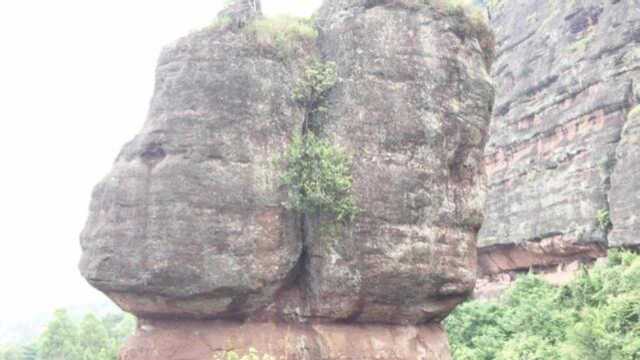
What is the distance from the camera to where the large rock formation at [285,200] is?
1005 cm

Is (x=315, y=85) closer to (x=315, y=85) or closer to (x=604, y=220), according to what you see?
(x=315, y=85)

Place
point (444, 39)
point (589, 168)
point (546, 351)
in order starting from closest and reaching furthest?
point (444, 39) → point (546, 351) → point (589, 168)

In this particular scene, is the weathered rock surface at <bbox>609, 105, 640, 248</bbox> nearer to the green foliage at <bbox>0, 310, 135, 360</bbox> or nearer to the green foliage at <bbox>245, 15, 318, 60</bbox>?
the green foliage at <bbox>245, 15, 318, 60</bbox>

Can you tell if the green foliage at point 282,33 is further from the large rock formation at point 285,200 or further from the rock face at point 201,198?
the rock face at point 201,198

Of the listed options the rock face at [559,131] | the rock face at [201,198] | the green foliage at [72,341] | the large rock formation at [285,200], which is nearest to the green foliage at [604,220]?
the rock face at [559,131]

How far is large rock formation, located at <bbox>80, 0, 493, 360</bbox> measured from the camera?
33.0ft

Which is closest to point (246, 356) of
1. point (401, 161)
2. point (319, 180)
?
point (319, 180)

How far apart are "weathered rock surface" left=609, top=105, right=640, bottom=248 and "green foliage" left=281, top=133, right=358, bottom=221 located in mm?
12229

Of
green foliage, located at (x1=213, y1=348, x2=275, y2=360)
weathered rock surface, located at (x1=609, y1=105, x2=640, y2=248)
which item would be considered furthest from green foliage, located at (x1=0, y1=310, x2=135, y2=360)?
green foliage, located at (x1=213, y1=348, x2=275, y2=360)

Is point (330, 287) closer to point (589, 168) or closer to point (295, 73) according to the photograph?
point (295, 73)

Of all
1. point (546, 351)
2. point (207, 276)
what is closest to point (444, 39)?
point (207, 276)

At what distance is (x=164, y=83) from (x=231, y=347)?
397 cm

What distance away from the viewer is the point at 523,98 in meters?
28.2

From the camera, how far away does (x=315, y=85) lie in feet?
36.6
